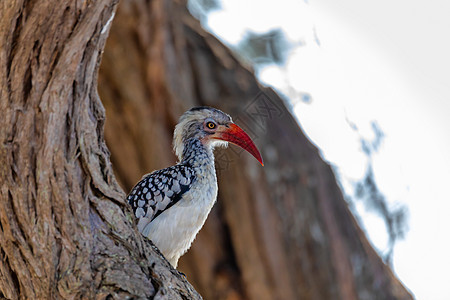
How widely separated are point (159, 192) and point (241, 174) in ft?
10.7

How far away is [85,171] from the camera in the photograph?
3.15 m

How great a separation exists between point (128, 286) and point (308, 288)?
5425mm

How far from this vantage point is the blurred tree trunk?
7598 mm

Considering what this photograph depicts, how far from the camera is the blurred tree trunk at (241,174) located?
7.60 metres

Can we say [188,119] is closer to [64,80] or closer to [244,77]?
[64,80]

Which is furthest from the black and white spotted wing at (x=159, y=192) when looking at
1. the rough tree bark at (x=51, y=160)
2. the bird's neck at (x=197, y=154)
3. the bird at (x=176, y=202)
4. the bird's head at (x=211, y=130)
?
the rough tree bark at (x=51, y=160)

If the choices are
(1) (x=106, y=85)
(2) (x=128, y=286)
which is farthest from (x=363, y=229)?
(2) (x=128, y=286)

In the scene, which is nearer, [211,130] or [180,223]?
[180,223]

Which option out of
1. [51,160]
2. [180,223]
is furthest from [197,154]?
[51,160]

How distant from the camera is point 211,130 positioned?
5.22 meters

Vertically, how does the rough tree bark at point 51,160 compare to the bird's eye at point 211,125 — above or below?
above

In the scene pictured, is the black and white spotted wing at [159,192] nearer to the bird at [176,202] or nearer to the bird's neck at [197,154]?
the bird at [176,202]

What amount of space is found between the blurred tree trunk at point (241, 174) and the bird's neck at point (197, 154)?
2250 mm

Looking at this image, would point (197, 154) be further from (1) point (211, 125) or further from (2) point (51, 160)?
(2) point (51, 160)
